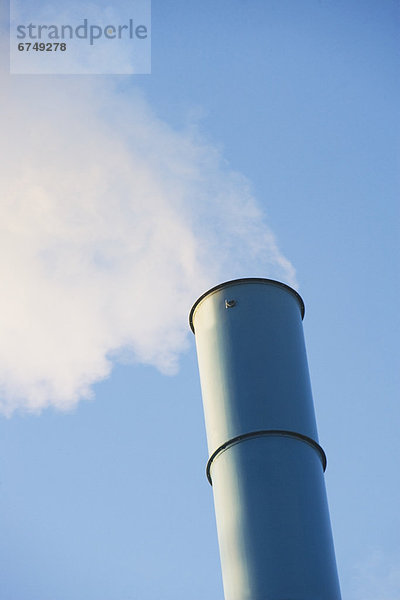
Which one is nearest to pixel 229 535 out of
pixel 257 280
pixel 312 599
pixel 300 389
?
pixel 312 599

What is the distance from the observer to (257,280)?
1222 centimetres

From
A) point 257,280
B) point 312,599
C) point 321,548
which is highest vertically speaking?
point 257,280

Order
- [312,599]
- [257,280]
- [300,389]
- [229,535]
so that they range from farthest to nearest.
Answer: [257,280] < [300,389] < [229,535] < [312,599]

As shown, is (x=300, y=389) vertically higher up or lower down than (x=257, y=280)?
lower down

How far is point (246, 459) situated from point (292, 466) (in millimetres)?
565

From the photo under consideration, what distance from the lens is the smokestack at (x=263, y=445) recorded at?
32.9 feet

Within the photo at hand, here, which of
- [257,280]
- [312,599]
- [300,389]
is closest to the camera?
[312,599]

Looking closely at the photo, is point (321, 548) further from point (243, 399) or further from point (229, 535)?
point (243, 399)

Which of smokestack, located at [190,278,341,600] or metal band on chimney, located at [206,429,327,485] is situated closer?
smokestack, located at [190,278,341,600]

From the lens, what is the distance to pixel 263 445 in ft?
35.7

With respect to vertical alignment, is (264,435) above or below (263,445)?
above

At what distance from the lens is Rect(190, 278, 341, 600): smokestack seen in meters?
10.0

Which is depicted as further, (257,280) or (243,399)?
(257,280)

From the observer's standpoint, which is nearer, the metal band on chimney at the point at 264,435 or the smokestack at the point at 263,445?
the smokestack at the point at 263,445
